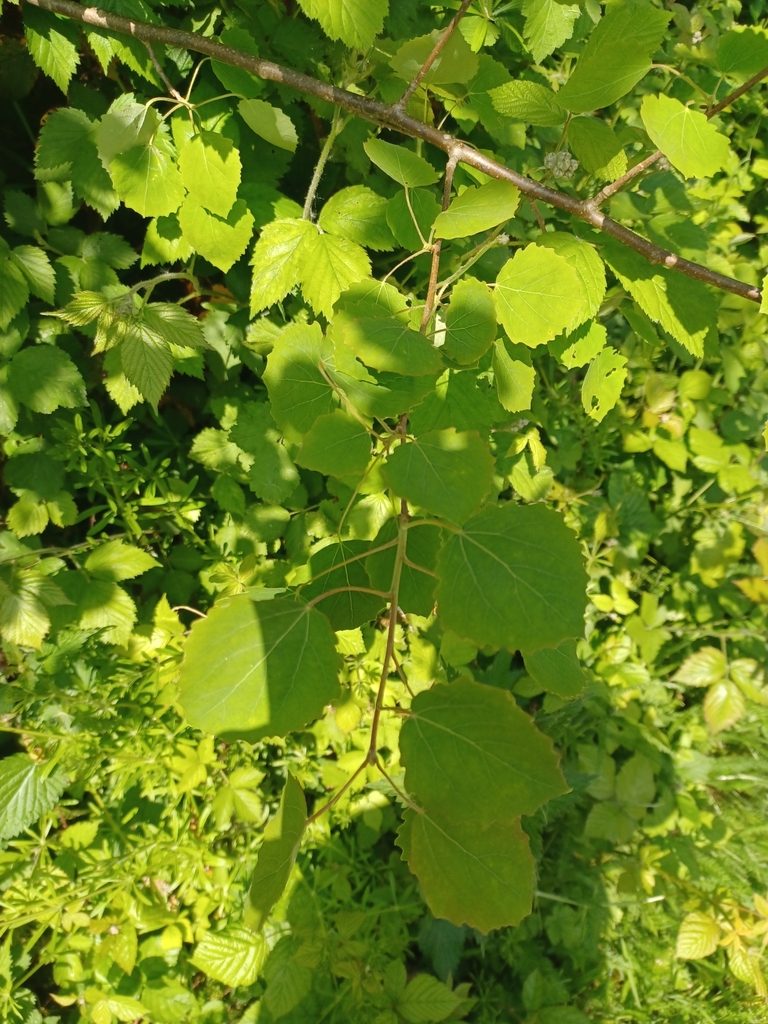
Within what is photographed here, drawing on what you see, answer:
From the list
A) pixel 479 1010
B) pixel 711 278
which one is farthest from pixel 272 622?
pixel 479 1010

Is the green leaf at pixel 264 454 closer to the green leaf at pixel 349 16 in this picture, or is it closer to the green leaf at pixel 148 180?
the green leaf at pixel 148 180

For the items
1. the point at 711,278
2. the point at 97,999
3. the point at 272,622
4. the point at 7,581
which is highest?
the point at 711,278

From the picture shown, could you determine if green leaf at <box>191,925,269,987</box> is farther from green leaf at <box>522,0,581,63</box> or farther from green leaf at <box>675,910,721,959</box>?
green leaf at <box>522,0,581,63</box>

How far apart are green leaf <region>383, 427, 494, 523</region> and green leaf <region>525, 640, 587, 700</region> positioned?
9.6 inches

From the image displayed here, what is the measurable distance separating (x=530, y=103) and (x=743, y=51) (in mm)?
316

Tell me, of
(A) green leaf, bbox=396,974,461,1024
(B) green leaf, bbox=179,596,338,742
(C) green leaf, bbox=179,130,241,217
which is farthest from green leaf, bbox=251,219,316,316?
A: (A) green leaf, bbox=396,974,461,1024

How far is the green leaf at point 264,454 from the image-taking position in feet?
5.17

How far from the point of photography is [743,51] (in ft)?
3.09

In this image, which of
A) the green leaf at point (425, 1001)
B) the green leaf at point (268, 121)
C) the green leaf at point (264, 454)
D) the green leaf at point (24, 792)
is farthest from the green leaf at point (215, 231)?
the green leaf at point (425, 1001)

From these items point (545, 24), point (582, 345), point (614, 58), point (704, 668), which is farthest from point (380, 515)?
point (704, 668)

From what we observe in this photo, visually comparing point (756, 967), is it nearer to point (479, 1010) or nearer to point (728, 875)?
point (728, 875)

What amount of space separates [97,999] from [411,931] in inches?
33.1

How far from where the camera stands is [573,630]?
65 cm

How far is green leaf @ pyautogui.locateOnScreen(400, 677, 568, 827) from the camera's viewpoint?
0.63 meters
